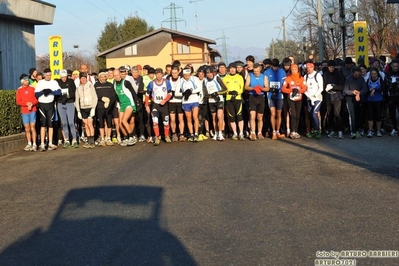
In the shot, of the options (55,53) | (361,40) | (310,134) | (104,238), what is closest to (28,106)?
(55,53)

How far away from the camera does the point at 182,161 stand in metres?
12.4

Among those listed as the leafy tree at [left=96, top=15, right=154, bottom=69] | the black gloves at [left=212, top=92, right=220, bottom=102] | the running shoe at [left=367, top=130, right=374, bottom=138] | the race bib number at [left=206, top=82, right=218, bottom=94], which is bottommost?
the running shoe at [left=367, top=130, right=374, bottom=138]

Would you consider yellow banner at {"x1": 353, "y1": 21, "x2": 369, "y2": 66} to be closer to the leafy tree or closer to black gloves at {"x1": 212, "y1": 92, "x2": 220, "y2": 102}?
black gloves at {"x1": 212, "y1": 92, "x2": 220, "y2": 102}

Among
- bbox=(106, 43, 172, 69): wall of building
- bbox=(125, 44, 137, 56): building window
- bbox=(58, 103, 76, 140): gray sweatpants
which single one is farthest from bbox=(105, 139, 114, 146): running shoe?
bbox=(125, 44, 137, 56): building window

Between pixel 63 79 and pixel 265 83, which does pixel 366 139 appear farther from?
pixel 63 79

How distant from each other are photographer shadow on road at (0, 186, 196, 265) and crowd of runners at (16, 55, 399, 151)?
7.13 meters

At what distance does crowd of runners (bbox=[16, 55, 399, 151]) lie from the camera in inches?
619

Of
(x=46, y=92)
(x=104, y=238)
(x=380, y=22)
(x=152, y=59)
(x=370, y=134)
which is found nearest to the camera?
(x=104, y=238)

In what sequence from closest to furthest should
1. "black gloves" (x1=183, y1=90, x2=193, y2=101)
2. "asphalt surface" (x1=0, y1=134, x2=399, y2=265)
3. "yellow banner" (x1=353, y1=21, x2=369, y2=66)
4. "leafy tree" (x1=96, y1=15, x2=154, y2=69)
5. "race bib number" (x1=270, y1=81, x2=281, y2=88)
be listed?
"asphalt surface" (x1=0, y1=134, x2=399, y2=265), "black gloves" (x1=183, y1=90, x2=193, y2=101), "race bib number" (x1=270, y1=81, x2=281, y2=88), "yellow banner" (x1=353, y1=21, x2=369, y2=66), "leafy tree" (x1=96, y1=15, x2=154, y2=69)

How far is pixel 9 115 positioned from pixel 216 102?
240 inches

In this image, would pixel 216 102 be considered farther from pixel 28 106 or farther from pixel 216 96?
pixel 28 106

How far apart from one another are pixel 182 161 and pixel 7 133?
21.7 feet

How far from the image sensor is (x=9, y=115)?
1662cm

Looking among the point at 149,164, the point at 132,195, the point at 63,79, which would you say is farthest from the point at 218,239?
the point at 63,79
